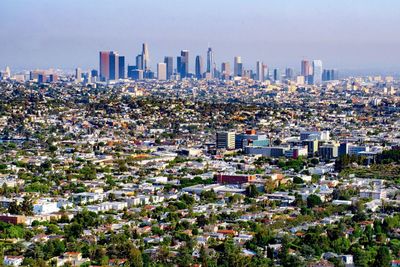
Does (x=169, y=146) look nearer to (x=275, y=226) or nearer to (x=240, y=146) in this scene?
(x=240, y=146)

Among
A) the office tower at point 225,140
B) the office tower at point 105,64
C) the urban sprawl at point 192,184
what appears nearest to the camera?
the urban sprawl at point 192,184

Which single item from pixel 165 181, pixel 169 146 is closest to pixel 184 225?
pixel 165 181

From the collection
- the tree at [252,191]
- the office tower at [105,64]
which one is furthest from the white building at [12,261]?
the office tower at [105,64]

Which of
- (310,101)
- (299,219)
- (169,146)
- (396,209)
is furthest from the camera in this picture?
(310,101)

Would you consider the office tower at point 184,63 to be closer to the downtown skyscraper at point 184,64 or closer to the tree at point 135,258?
the downtown skyscraper at point 184,64

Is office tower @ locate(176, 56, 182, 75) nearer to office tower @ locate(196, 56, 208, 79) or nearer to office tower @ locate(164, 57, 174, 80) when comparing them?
office tower @ locate(164, 57, 174, 80)

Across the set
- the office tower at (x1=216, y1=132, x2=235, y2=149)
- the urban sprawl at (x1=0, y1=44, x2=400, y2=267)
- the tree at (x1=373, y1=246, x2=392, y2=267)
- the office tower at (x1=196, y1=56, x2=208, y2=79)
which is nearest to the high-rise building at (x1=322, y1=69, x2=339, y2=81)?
the office tower at (x1=196, y1=56, x2=208, y2=79)
